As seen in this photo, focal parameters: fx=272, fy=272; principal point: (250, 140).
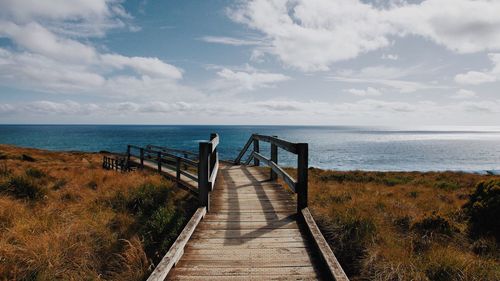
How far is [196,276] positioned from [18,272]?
108 inches

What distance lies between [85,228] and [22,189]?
3.88 metres

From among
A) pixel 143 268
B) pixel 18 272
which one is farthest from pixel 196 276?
pixel 18 272

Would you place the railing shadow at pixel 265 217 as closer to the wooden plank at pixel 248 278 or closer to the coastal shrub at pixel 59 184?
the wooden plank at pixel 248 278

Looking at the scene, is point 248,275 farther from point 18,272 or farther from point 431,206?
point 431,206

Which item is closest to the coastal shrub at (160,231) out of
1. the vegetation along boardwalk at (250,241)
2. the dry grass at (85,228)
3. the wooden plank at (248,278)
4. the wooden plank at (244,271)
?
the dry grass at (85,228)

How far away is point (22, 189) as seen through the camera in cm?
779

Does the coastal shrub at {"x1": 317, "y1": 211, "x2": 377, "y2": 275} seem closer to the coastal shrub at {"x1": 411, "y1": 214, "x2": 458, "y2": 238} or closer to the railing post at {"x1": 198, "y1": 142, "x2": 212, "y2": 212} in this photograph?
the coastal shrub at {"x1": 411, "y1": 214, "x2": 458, "y2": 238}

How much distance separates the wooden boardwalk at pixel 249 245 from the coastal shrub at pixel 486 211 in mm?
4065

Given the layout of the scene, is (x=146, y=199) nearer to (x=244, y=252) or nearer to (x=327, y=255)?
(x=244, y=252)

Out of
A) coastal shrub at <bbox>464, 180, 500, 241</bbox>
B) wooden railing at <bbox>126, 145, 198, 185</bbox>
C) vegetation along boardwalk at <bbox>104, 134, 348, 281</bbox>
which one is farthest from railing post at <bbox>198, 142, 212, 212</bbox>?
coastal shrub at <bbox>464, 180, 500, 241</bbox>

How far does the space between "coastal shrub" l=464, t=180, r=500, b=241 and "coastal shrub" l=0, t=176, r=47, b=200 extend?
1103 cm

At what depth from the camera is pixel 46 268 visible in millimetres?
3920

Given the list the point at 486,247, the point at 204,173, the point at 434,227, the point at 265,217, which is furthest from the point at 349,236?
the point at 204,173

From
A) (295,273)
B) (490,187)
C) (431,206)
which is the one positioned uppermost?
(490,187)
